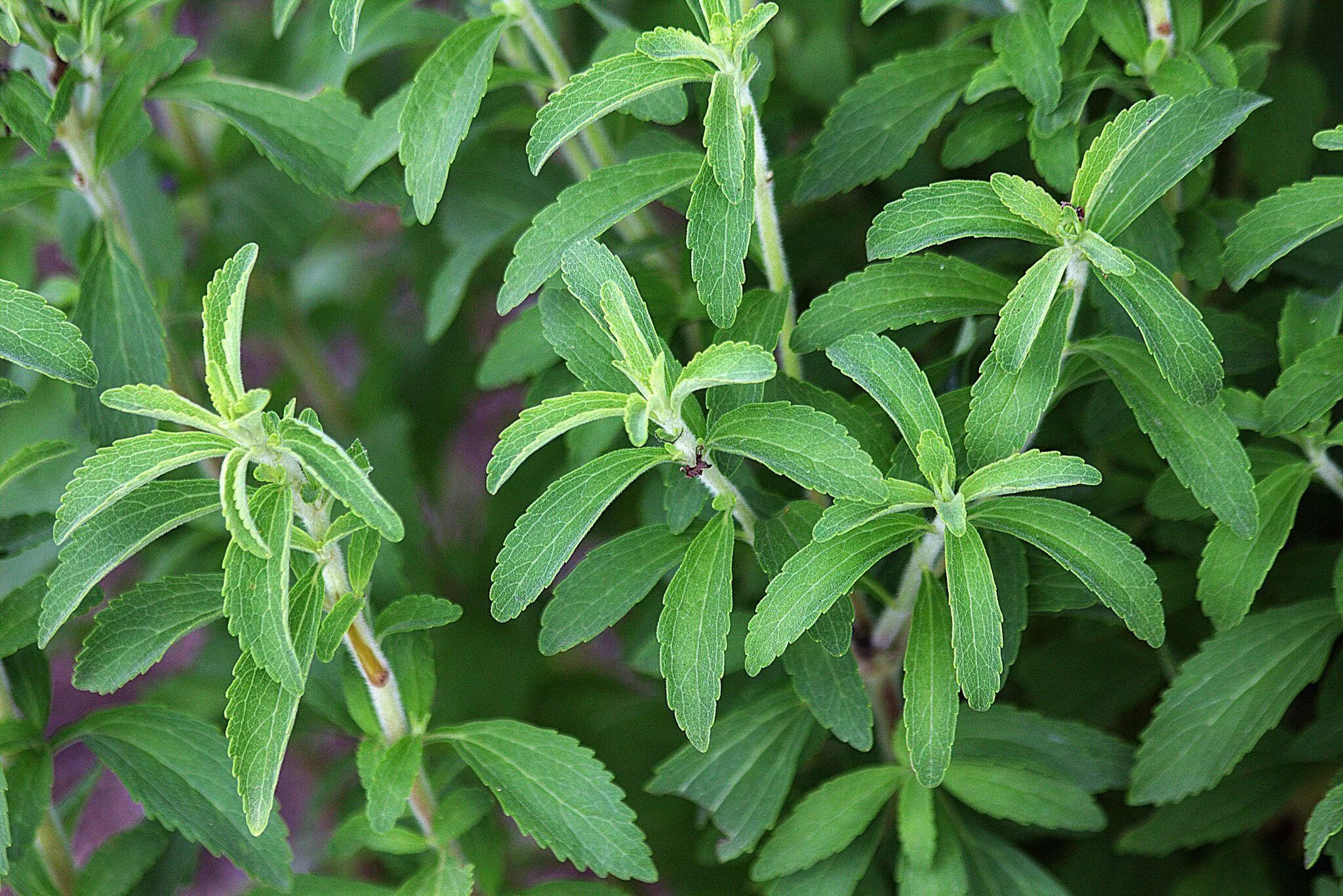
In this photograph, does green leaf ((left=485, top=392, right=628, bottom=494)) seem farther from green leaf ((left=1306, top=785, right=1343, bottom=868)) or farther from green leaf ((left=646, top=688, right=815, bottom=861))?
green leaf ((left=1306, top=785, right=1343, bottom=868))

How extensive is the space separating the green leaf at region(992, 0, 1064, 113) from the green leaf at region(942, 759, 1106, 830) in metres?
0.54

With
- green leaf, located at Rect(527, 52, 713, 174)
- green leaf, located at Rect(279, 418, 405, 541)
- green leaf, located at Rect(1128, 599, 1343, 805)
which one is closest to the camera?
green leaf, located at Rect(279, 418, 405, 541)

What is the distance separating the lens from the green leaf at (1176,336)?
0.78 meters

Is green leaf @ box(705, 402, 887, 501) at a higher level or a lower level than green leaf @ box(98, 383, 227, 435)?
lower

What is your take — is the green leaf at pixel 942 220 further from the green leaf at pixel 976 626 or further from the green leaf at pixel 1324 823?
the green leaf at pixel 1324 823

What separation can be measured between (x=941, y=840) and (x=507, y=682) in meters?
0.76

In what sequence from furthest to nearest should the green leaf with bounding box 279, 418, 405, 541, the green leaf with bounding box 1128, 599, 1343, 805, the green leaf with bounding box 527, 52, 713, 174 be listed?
the green leaf with bounding box 1128, 599, 1343, 805 < the green leaf with bounding box 527, 52, 713, 174 < the green leaf with bounding box 279, 418, 405, 541

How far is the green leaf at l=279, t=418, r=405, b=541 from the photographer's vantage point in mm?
727

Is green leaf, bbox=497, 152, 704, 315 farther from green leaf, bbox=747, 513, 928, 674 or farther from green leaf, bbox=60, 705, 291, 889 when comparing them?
green leaf, bbox=60, 705, 291, 889

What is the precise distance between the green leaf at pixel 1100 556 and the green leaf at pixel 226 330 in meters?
0.53

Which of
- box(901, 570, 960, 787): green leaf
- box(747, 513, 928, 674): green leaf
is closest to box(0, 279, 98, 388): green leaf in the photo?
box(747, 513, 928, 674): green leaf

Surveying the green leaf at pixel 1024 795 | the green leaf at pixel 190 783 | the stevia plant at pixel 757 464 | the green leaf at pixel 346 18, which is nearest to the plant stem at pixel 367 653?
the stevia plant at pixel 757 464

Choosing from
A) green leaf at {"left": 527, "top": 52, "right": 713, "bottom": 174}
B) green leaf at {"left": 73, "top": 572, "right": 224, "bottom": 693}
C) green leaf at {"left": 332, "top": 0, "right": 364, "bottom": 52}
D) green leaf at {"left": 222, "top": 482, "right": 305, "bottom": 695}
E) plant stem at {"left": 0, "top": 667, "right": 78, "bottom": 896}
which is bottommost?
plant stem at {"left": 0, "top": 667, "right": 78, "bottom": 896}

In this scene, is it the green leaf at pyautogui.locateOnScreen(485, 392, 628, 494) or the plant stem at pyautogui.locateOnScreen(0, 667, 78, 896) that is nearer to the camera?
the green leaf at pyautogui.locateOnScreen(485, 392, 628, 494)
